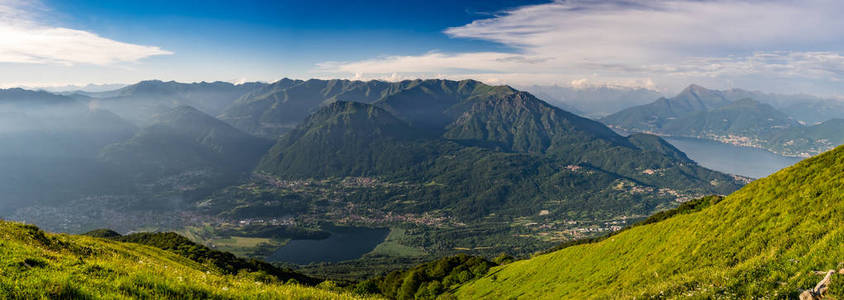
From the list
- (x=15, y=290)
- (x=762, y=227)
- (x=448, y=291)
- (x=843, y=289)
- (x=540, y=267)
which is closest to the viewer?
(x=15, y=290)

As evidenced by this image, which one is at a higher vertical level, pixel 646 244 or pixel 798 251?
pixel 798 251

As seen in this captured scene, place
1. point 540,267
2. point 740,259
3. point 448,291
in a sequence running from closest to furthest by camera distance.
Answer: point 740,259 < point 540,267 < point 448,291

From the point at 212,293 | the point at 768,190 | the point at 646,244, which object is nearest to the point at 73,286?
the point at 212,293

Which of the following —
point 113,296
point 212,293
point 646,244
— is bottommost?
point 646,244

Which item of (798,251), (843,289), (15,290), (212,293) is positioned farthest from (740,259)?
(15,290)

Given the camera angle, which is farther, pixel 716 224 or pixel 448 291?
pixel 448 291

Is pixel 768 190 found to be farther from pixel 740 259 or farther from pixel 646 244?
pixel 646 244
